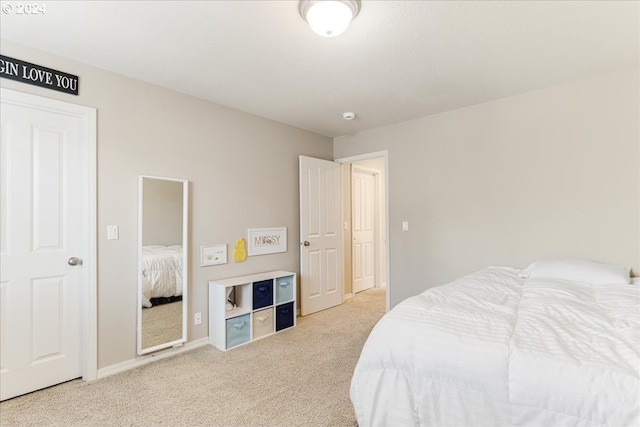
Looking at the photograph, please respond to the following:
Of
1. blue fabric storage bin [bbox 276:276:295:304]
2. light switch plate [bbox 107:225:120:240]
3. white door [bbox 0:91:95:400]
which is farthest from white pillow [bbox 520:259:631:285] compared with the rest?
white door [bbox 0:91:95:400]

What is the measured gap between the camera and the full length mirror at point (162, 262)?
2711 millimetres

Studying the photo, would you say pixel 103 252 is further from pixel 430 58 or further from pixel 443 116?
pixel 443 116

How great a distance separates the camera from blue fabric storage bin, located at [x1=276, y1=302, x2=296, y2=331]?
345 centimetres

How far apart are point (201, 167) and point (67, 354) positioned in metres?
1.83

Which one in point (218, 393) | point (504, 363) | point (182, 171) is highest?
point (182, 171)

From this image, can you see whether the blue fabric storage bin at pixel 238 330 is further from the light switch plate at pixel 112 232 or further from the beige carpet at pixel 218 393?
the light switch plate at pixel 112 232

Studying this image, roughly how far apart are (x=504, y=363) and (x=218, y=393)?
72.1 inches

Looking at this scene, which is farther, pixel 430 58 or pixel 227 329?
pixel 227 329

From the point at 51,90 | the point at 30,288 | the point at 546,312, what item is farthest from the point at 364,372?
the point at 51,90

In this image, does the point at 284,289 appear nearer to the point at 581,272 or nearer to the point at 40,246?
the point at 40,246

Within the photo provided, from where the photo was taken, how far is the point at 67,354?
7.83 ft

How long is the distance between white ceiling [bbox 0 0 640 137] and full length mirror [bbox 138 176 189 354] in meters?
0.99

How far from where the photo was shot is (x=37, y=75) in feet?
7.30

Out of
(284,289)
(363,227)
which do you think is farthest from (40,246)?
(363,227)
